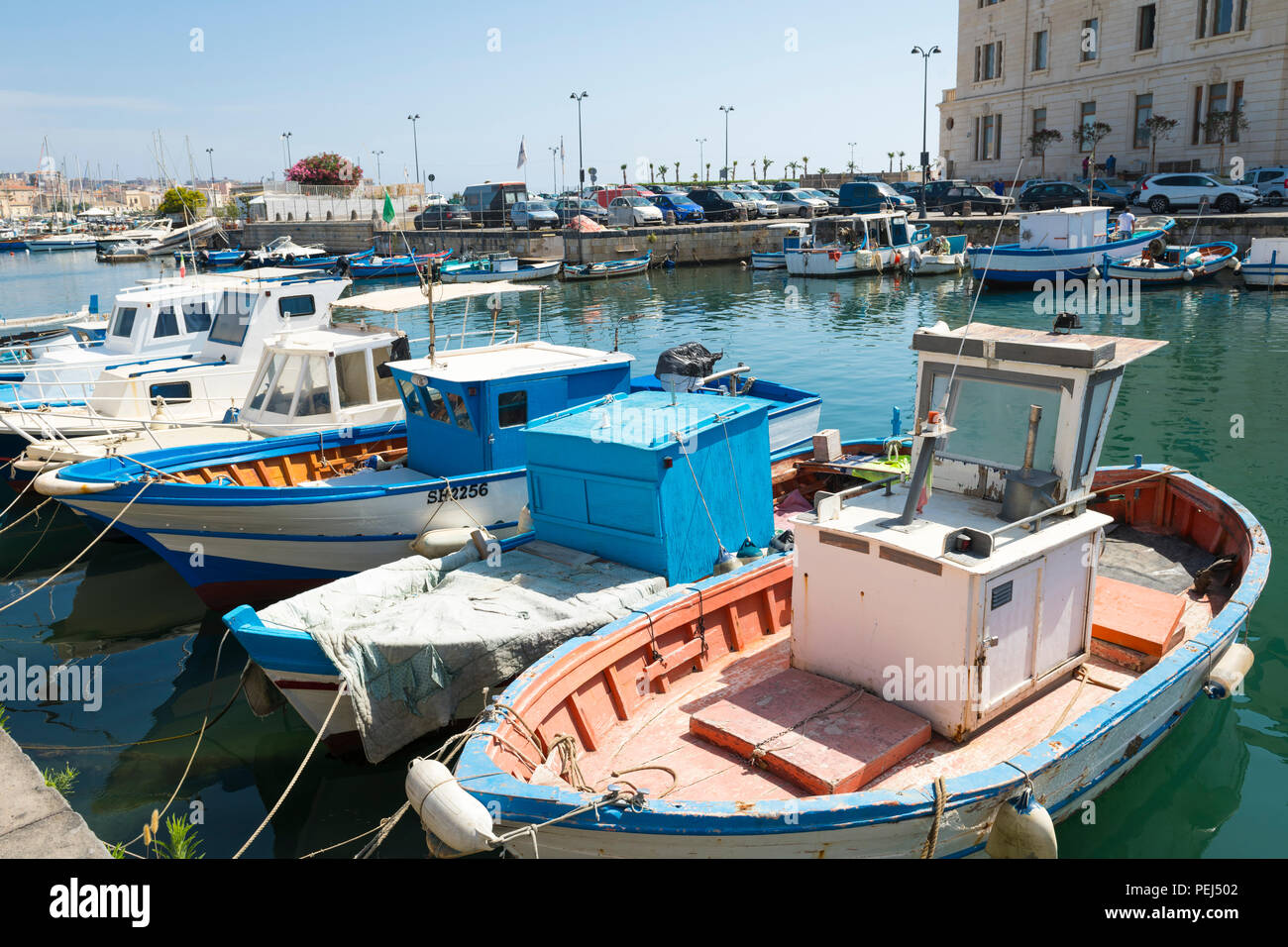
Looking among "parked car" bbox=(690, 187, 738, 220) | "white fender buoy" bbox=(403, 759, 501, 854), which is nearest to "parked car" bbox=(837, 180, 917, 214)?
"parked car" bbox=(690, 187, 738, 220)

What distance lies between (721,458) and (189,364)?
11.6 m

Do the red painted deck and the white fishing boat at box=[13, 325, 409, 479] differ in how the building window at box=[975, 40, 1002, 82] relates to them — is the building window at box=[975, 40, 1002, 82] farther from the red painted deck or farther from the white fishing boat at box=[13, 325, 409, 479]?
the red painted deck

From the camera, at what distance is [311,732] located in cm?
921

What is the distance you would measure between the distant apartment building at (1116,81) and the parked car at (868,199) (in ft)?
35.4

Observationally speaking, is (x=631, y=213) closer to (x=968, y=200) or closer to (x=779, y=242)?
(x=779, y=242)

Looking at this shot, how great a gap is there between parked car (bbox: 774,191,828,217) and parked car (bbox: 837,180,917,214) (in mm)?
3225

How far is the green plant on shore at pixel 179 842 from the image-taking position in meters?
6.92

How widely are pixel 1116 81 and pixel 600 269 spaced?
32.1 metres

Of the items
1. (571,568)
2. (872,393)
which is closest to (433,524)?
(571,568)

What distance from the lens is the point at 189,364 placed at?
1662 cm

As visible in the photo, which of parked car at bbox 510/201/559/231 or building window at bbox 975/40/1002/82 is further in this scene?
building window at bbox 975/40/1002/82

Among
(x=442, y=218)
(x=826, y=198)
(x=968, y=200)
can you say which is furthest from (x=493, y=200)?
(x=968, y=200)

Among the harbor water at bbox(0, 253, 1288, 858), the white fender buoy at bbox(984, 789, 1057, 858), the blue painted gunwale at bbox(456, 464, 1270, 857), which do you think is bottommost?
the harbor water at bbox(0, 253, 1288, 858)

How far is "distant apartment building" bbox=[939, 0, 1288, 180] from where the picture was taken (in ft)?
159
